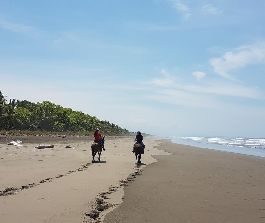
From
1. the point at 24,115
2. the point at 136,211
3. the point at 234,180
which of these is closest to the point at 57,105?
the point at 24,115

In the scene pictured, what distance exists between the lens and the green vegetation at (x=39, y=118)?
280 feet

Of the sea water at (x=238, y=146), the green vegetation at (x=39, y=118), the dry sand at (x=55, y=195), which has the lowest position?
the dry sand at (x=55, y=195)

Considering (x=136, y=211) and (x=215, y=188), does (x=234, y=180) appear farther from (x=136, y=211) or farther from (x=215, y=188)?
(x=136, y=211)

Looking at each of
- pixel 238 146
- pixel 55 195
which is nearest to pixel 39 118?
pixel 238 146

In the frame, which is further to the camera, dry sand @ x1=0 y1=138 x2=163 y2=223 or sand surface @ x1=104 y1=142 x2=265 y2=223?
sand surface @ x1=104 y1=142 x2=265 y2=223

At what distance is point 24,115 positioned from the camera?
99188 mm

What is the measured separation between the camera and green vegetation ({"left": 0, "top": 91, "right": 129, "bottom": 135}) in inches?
3359

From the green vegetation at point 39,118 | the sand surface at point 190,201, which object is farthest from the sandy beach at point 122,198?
the green vegetation at point 39,118

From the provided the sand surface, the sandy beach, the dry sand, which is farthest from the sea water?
the dry sand

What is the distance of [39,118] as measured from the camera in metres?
110

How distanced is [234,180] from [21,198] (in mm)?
11168

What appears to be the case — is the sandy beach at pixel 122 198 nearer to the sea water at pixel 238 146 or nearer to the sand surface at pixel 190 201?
the sand surface at pixel 190 201

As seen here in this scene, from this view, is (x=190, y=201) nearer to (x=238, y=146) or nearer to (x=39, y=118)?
(x=238, y=146)

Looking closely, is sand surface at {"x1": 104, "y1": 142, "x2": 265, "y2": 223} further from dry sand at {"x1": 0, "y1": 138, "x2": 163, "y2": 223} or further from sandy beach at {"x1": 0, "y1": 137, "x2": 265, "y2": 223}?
dry sand at {"x1": 0, "y1": 138, "x2": 163, "y2": 223}
